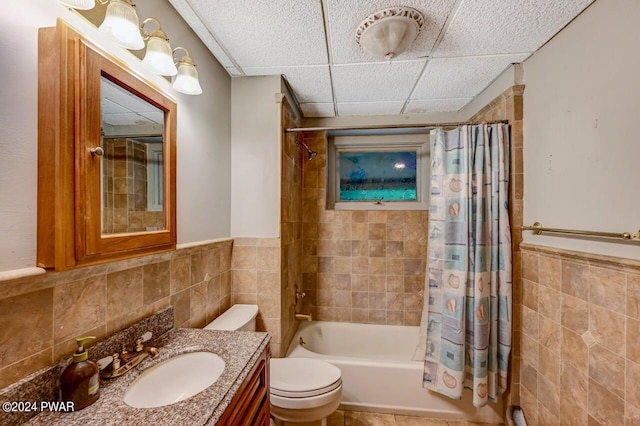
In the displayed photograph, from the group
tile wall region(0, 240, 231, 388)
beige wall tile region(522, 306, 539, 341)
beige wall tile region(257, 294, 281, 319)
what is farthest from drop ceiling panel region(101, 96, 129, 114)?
beige wall tile region(522, 306, 539, 341)

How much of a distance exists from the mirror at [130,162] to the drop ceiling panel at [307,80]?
0.94 m

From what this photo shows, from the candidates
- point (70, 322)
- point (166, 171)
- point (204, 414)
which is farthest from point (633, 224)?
point (70, 322)

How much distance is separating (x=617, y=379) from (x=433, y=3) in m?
1.78

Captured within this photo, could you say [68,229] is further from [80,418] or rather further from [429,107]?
[429,107]

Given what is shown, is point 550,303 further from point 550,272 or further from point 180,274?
point 180,274

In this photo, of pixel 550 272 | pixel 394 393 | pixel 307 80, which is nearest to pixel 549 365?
pixel 550 272

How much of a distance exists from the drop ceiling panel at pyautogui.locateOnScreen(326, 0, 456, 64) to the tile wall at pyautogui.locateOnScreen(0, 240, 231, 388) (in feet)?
4.49

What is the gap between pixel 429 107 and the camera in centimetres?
231

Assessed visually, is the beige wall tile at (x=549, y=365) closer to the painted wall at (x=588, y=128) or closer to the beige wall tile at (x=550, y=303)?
the beige wall tile at (x=550, y=303)

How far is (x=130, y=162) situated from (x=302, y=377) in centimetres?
145

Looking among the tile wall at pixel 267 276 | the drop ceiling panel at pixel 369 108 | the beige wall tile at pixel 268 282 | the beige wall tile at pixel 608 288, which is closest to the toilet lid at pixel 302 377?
the tile wall at pixel 267 276

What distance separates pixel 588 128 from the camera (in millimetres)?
1165

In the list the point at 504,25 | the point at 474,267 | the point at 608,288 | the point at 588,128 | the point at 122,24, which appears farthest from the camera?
the point at 474,267

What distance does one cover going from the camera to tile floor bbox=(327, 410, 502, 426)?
172 cm
